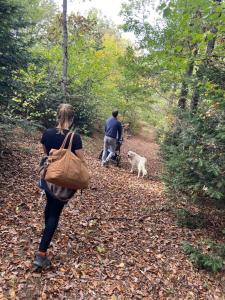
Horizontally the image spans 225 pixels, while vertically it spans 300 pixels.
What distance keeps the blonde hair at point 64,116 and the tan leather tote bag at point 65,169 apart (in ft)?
0.46

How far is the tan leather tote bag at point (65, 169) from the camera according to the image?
135 inches

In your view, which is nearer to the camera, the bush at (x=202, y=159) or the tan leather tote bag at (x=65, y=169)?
the tan leather tote bag at (x=65, y=169)

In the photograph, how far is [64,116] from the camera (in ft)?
11.9

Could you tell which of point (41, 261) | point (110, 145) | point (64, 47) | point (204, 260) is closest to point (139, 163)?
point (110, 145)

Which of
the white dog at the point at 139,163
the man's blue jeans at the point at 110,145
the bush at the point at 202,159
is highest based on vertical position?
the bush at the point at 202,159

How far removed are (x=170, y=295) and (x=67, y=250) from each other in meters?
1.50

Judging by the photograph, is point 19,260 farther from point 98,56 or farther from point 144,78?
point 98,56

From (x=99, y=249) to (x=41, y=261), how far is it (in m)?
1.08

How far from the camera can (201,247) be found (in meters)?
5.12

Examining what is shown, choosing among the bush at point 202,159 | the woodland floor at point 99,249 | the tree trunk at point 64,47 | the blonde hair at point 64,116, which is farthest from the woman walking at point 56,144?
the tree trunk at point 64,47

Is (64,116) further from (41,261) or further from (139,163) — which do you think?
(139,163)

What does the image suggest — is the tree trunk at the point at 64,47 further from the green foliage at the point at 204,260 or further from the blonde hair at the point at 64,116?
the green foliage at the point at 204,260

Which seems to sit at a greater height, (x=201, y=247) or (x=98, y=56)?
(x=98, y=56)

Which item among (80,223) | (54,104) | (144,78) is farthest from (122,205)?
(144,78)
